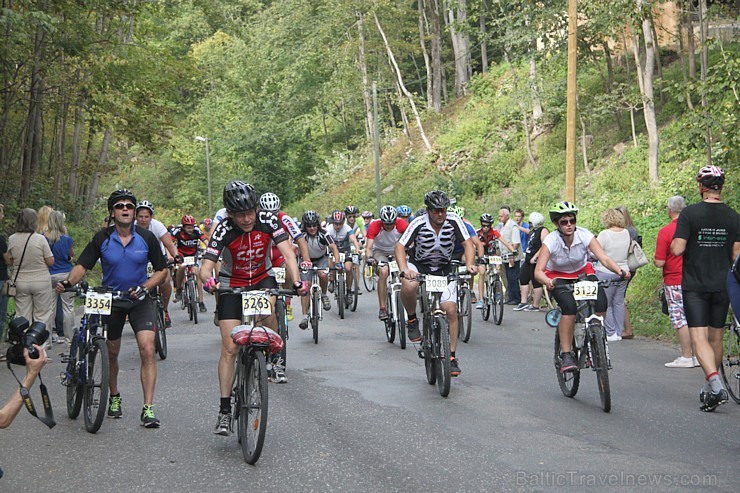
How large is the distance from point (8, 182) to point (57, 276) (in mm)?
14249

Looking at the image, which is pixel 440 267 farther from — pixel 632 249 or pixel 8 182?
pixel 8 182

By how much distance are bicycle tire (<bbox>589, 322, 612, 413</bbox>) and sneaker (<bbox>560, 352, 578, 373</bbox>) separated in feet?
1.14

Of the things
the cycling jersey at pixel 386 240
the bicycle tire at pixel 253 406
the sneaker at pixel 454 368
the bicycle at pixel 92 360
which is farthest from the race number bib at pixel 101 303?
the cycling jersey at pixel 386 240

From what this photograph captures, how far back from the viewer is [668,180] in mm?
26188

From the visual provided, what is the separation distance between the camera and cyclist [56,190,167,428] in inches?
338

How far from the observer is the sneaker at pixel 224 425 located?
784 centimetres

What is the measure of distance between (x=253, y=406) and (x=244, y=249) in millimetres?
1631

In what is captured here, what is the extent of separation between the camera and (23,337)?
17.1 ft

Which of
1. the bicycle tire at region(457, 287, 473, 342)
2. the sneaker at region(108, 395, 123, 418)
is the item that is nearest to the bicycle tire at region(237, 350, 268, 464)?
the sneaker at region(108, 395, 123, 418)

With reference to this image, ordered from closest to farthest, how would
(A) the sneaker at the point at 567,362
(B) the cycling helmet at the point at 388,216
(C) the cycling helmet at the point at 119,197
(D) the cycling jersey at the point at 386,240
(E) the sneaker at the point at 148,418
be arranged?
(E) the sneaker at the point at 148,418, (C) the cycling helmet at the point at 119,197, (A) the sneaker at the point at 567,362, (B) the cycling helmet at the point at 388,216, (D) the cycling jersey at the point at 386,240

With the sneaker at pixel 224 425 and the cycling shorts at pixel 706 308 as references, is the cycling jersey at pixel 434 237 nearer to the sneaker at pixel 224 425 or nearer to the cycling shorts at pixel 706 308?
the cycling shorts at pixel 706 308

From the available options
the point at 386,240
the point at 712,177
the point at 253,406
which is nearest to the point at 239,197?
the point at 253,406

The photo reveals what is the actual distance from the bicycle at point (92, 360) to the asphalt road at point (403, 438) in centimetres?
22

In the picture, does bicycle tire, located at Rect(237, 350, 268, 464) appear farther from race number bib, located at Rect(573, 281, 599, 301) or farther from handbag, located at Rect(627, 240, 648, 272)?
handbag, located at Rect(627, 240, 648, 272)
